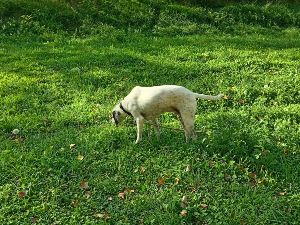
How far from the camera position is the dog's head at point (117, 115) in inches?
351

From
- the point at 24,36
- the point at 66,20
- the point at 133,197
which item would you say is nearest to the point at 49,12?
the point at 66,20

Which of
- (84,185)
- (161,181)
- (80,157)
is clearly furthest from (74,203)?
(161,181)

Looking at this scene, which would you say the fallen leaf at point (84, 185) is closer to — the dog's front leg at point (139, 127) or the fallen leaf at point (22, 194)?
the fallen leaf at point (22, 194)

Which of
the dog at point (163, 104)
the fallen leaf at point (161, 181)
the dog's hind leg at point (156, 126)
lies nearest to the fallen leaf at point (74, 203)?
the fallen leaf at point (161, 181)

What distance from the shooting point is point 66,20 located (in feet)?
58.2

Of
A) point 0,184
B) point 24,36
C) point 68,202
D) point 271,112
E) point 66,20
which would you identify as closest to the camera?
point 68,202

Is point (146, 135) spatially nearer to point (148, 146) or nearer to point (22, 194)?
point (148, 146)

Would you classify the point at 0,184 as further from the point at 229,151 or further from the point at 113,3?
the point at 113,3

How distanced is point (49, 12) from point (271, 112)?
11512 millimetres

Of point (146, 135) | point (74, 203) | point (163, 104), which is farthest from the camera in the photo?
point (146, 135)

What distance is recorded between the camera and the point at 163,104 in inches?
318

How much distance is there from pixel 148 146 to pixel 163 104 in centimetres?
96

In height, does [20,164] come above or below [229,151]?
below

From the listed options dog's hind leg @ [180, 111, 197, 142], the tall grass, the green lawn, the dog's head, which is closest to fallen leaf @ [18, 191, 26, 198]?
the green lawn
